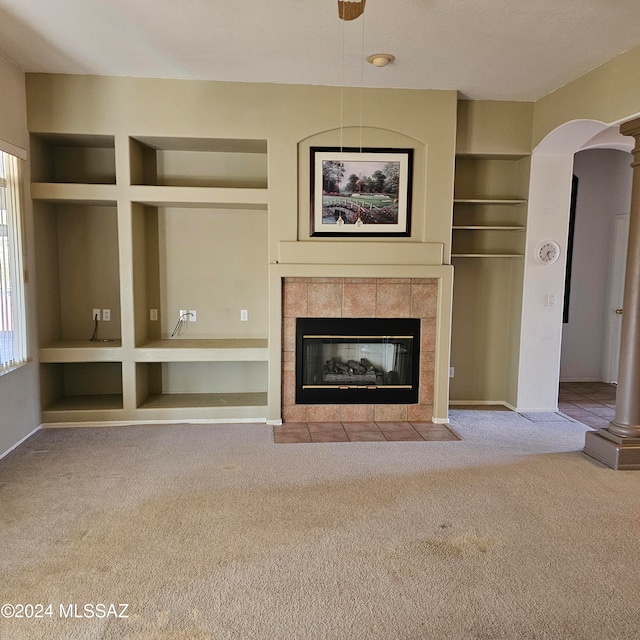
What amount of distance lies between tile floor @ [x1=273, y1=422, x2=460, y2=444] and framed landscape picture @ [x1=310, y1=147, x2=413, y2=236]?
164 cm

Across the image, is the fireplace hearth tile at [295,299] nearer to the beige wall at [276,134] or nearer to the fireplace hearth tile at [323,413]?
the beige wall at [276,134]

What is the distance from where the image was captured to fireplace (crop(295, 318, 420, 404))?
4539mm

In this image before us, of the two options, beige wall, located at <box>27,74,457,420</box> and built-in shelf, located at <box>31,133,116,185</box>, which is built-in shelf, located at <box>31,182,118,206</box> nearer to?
beige wall, located at <box>27,74,457,420</box>

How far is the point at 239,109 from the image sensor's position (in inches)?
168

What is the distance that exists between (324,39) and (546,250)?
109 inches

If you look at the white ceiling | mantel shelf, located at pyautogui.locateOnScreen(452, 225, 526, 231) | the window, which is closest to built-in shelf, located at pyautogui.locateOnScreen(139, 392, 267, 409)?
the window

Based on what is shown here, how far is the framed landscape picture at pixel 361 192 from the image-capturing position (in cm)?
439

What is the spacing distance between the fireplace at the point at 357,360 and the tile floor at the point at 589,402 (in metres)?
1.65

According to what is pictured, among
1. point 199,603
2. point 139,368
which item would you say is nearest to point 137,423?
point 139,368

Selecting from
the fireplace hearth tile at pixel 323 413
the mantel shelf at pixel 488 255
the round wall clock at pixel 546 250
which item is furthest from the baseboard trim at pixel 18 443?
the round wall clock at pixel 546 250

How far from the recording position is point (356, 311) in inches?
178

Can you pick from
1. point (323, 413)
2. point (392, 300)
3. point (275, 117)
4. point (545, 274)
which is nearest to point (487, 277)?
point (545, 274)

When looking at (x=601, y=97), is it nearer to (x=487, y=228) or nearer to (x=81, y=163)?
(x=487, y=228)

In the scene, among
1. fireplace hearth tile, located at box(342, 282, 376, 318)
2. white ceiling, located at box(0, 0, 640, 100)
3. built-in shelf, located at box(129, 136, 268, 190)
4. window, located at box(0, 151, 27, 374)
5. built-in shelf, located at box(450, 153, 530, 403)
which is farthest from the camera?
built-in shelf, located at box(450, 153, 530, 403)
